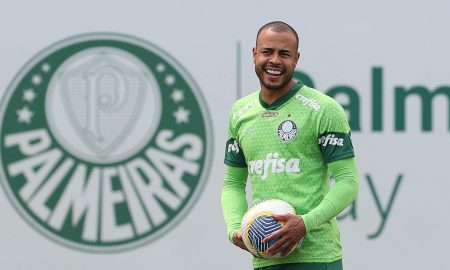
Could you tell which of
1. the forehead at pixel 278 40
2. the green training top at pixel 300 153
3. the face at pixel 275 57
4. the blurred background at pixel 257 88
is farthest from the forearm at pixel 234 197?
the blurred background at pixel 257 88

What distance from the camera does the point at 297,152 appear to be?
3.03m

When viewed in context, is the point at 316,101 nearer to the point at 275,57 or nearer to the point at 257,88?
the point at 275,57

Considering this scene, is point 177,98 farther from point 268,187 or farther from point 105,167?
point 268,187

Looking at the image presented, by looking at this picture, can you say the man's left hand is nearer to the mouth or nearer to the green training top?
the green training top

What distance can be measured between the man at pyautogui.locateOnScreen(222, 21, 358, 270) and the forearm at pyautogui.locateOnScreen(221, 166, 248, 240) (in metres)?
0.06

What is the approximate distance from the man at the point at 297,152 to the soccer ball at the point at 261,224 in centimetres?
4

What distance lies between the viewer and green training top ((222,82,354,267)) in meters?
3.03

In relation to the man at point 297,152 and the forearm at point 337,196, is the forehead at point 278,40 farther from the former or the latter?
the forearm at point 337,196

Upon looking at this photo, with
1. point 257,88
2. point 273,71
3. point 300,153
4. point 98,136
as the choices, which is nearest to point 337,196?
point 300,153

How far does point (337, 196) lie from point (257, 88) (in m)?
1.83

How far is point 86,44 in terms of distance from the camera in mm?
4781

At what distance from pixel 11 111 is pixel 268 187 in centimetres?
204

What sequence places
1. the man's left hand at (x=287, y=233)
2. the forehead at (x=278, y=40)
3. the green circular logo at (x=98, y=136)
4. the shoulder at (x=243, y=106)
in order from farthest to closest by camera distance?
the green circular logo at (x=98, y=136)
the shoulder at (x=243, y=106)
the forehead at (x=278, y=40)
the man's left hand at (x=287, y=233)

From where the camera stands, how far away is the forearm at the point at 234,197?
3170 mm
